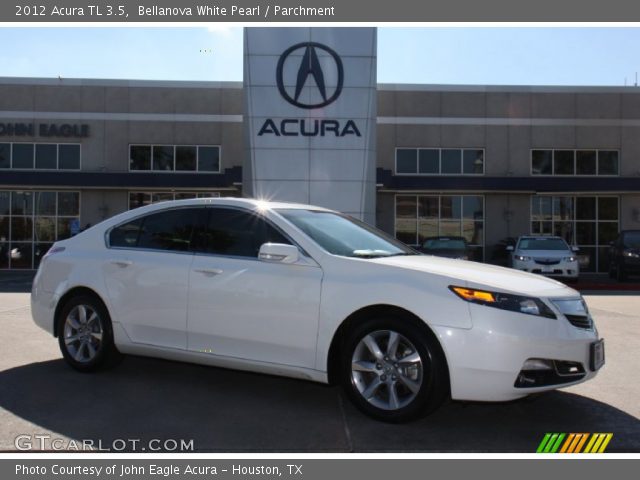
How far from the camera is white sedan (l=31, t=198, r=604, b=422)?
14.0ft

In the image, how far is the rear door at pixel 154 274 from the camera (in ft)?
17.5

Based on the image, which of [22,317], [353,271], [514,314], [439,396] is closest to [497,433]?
[439,396]

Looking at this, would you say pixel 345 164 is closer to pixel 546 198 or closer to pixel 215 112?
pixel 215 112

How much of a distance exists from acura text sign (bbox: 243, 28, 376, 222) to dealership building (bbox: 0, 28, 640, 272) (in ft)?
10.6

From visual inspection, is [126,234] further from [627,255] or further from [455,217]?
[455,217]

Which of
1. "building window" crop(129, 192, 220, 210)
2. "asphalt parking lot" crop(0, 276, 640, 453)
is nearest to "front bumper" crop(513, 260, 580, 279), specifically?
"asphalt parking lot" crop(0, 276, 640, 453)

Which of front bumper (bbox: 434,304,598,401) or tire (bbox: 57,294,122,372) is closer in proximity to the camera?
front bumper (bbox: 434,304,598,401)

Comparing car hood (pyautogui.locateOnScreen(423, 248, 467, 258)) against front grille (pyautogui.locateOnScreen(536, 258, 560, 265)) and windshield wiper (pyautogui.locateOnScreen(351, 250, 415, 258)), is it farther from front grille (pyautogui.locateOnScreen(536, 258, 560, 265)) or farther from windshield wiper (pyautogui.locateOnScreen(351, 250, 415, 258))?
windshield wiper (pyautogui.locateOnScreen(351, 250, 415, 258))

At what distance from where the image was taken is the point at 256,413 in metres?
4.78

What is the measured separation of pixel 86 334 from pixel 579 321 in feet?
13.9

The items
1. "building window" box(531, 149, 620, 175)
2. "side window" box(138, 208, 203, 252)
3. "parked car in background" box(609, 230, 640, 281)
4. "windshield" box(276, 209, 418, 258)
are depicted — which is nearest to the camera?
"windshield" box(276, 209, 418, 258)

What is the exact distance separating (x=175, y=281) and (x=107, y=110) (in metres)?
23.6

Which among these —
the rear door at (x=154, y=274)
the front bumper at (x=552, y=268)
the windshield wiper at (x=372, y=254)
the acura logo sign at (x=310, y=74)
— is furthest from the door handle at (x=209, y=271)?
the acura logo sign at (x=310, y=74)
